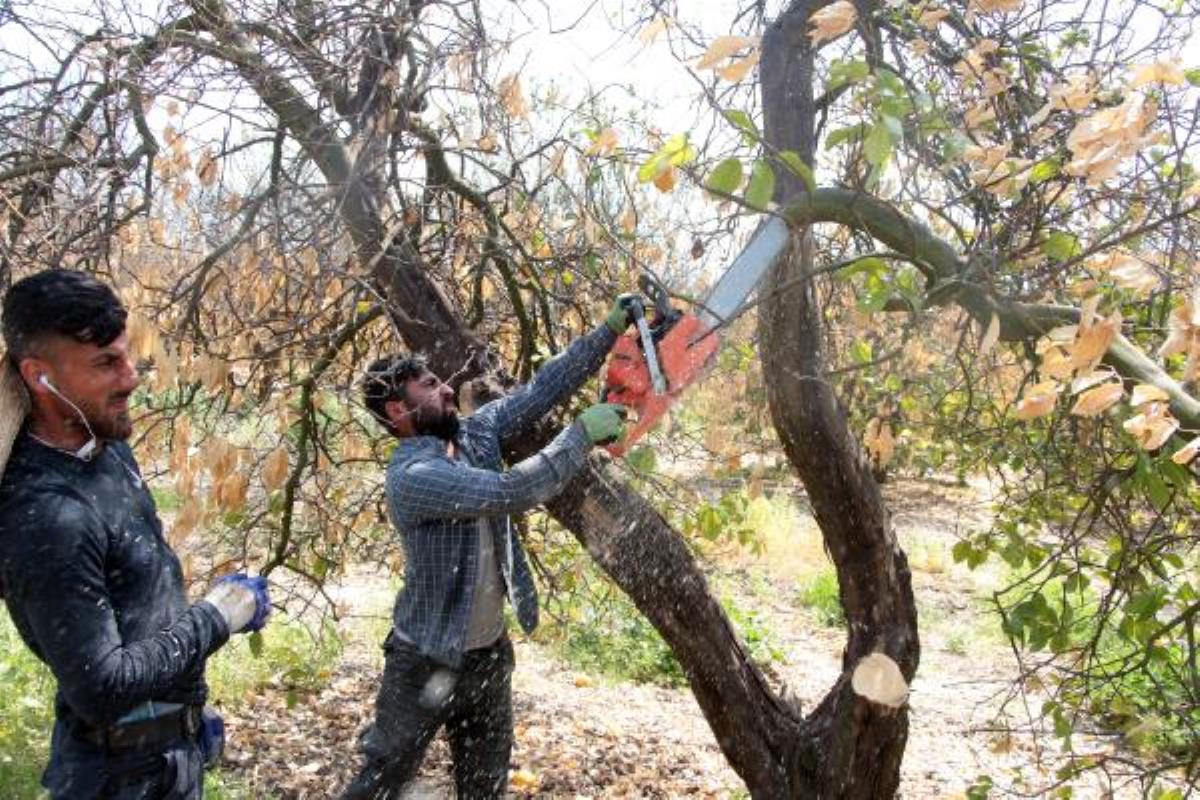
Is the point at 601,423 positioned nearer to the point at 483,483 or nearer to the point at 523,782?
the point at 483,483

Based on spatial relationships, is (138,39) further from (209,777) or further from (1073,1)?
(209,777)

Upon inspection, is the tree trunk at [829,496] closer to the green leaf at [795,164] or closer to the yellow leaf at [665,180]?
the yellow leaf at [665,180]

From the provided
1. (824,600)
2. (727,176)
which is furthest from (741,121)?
(824,600)

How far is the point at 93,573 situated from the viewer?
5.75ft

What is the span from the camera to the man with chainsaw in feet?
9.50

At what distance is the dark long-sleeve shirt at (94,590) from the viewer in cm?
170

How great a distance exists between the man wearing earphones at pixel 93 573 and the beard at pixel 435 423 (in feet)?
3.17

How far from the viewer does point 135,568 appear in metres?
1.89

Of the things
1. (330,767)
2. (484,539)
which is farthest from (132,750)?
(330,767)

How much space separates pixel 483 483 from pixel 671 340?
0.64 metres

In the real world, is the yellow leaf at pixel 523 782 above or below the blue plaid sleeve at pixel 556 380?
below

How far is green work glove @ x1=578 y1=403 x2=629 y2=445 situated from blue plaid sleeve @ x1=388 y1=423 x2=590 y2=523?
0.02 m

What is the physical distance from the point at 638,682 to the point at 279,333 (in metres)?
3.73

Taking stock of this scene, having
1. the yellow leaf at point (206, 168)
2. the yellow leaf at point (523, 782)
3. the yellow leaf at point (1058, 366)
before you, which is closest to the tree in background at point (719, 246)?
the yellow leaf at point (206, 168)
